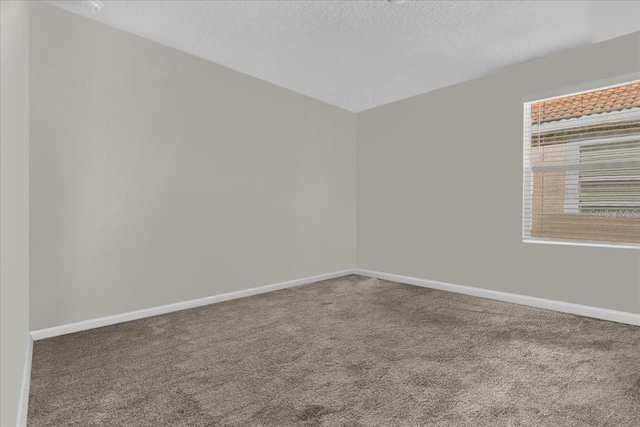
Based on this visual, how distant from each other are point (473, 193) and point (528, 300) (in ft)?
3.98

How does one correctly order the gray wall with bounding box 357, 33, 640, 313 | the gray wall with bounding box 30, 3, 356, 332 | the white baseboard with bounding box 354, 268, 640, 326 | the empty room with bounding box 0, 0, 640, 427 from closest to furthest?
the empty room with bounding box 0, 0, 640, 427, the gray wall with bounding box 30, 3, 356, 332, the white baseboard with bounding box 354, 268, 640, 326, the gray wall with bounding box 357, 33, 640, 313

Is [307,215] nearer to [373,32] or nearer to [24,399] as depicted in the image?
[373,32]

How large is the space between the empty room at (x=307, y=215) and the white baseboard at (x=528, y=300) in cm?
2

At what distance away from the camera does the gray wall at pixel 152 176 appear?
3.01 metres

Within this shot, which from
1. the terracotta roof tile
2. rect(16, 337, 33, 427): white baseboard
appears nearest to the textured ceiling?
the terracotta roof tile

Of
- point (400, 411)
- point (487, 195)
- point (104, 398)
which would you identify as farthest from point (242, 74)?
point (400, 411)

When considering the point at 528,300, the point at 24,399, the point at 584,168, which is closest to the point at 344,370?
the point at 24,399

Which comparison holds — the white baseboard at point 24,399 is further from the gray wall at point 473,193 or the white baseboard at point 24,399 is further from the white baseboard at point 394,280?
the gray wall at point 473,193

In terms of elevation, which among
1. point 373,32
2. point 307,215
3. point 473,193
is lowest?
point 307,215

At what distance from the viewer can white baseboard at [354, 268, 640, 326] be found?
10.6ft

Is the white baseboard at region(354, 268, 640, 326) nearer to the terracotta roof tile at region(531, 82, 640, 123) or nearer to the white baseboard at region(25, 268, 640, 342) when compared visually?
the white baseboard at region(25, 268, 640, 342)

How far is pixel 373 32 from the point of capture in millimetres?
3234

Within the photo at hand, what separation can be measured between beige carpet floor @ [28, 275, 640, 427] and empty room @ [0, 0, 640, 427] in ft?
0.06

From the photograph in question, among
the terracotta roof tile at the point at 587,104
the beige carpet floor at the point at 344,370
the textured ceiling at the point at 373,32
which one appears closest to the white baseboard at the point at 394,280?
the beige carpet floor at the point at 344,370
